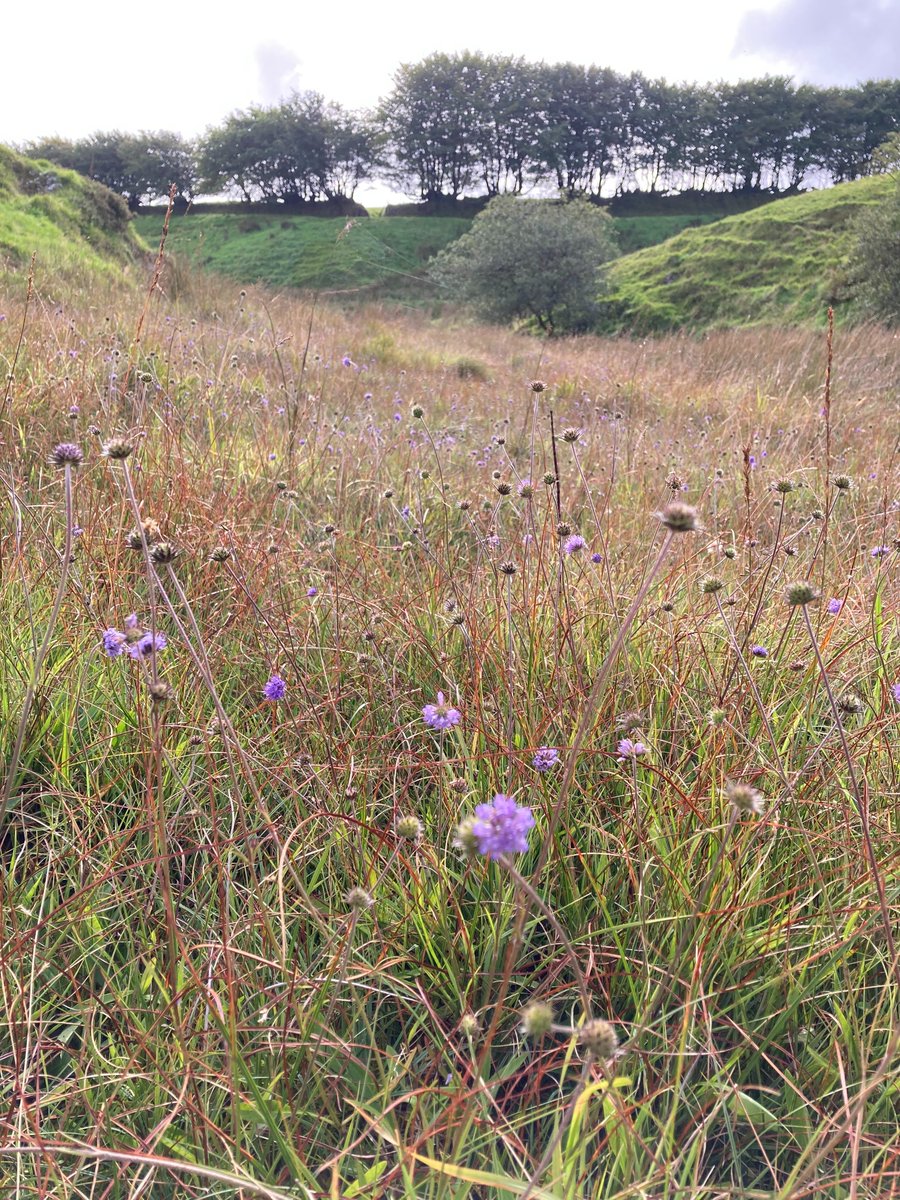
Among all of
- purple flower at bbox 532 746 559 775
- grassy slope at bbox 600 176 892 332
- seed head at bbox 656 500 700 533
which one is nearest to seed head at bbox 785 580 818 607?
seed head at bbox 656 500 700 533

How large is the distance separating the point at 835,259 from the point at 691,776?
1942 centimetres

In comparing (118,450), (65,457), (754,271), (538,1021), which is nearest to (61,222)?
(65,457)

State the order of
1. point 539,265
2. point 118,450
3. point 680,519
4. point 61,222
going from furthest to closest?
1. point 539,265
2. point 61,222
3. point 118,450
4. point 680,519

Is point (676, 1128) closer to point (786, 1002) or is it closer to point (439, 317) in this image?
point (786, 1002)

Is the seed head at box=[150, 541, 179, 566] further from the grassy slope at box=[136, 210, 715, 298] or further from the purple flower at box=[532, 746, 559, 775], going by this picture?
the grassy slope at box=[136, 210, 715, 298]

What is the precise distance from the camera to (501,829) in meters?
0.65

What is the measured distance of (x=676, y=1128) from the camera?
109cm

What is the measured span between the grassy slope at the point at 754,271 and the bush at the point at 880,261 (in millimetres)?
693

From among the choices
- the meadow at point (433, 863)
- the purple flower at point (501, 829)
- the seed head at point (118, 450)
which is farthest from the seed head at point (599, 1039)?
the seed head at point (118, 450)

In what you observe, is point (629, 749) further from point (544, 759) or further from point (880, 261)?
point (880, 261)

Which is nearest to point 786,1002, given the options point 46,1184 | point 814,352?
point 46,1184

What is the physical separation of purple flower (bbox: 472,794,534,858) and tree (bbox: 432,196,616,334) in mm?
21371

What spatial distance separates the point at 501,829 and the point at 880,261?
661 inches

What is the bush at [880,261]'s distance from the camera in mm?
12953
